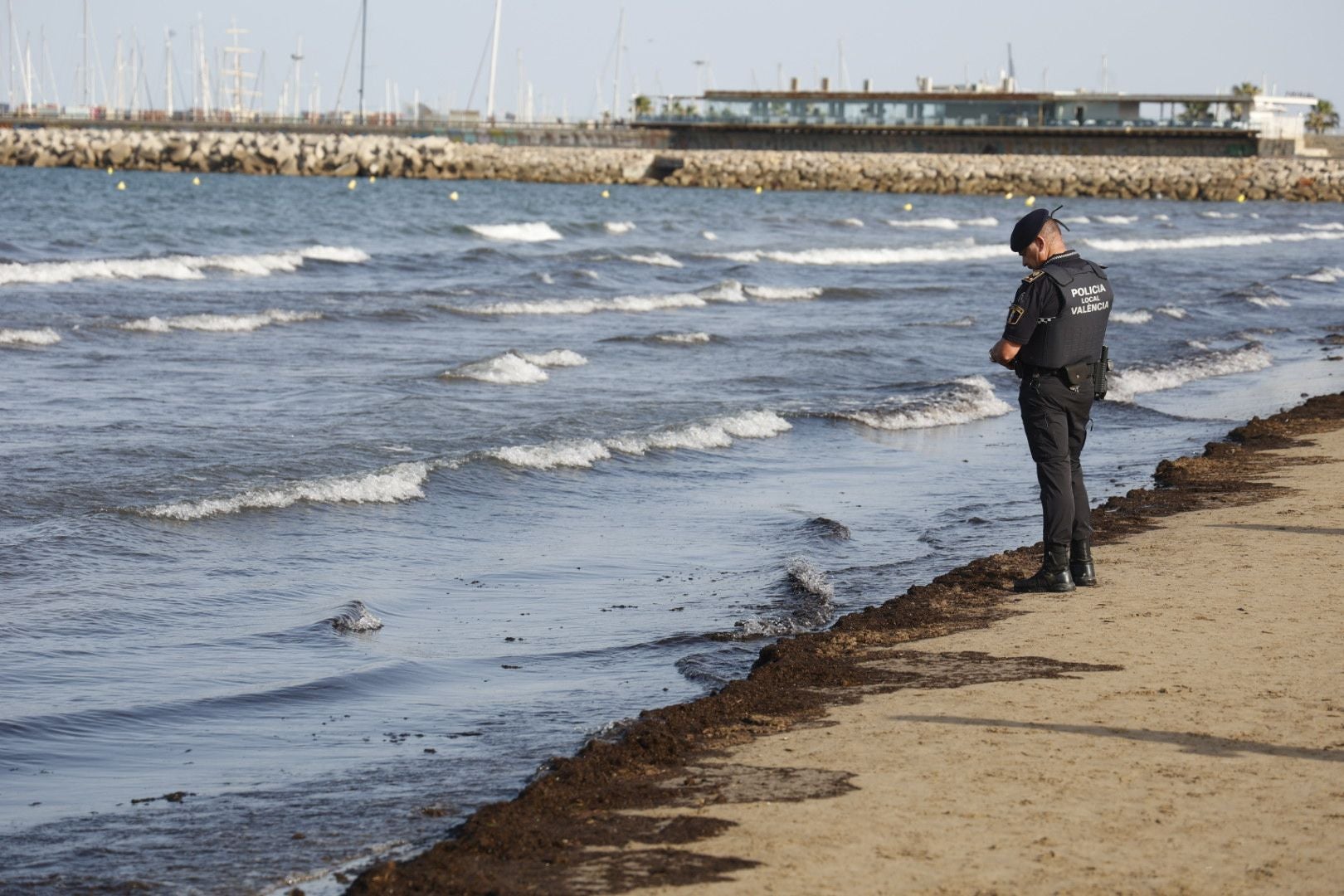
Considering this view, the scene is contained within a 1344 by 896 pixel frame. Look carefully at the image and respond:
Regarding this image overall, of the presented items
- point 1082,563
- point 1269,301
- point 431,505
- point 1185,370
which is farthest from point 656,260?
point 1082,563

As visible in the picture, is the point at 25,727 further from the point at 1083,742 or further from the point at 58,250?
the point at 58,250

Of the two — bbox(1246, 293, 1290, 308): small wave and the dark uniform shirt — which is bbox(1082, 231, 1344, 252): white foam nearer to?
bbox(1246, 293, 1290, 308): small wave

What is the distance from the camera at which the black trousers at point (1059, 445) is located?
7.55 metres

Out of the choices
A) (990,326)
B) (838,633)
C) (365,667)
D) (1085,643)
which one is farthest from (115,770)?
(990,326)

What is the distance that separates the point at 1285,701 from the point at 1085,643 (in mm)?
1044

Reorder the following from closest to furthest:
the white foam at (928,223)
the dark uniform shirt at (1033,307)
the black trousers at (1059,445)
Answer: the dark uniform shirt at (1033,307)
the black trousers at (1059,445)
the white foam at (928,223)

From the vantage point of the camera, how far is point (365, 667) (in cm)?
700

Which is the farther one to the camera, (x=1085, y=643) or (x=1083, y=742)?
(x=1085, y=643)

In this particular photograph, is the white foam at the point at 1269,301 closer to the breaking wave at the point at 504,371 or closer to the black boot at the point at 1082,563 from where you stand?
the breaking wave at the point at 504,371

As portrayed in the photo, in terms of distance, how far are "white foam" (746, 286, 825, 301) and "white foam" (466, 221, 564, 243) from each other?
15.8 m

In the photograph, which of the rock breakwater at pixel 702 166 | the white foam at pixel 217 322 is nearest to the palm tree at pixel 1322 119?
the rock breakwater at pixel 702 166

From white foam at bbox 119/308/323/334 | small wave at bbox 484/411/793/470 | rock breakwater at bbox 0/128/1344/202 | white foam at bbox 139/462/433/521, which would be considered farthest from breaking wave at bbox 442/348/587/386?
rock breakwater at bbox 0/128/1344/202

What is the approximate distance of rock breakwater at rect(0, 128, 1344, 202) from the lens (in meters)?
86.1

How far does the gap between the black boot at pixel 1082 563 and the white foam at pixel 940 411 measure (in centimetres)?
694
